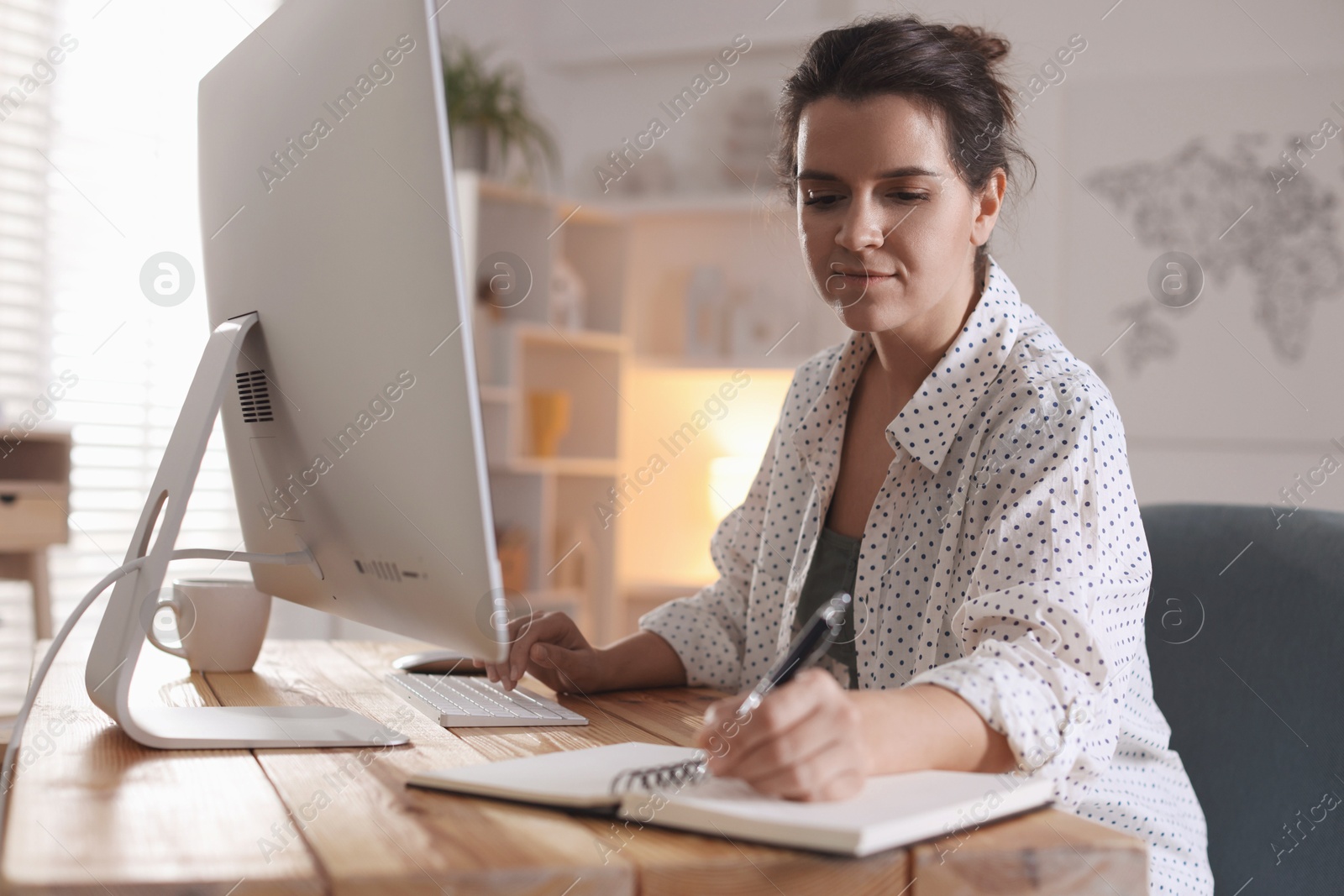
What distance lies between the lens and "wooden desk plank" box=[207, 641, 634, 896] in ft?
1.71

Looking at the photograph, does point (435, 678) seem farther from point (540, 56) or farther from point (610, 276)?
point (540, 56)

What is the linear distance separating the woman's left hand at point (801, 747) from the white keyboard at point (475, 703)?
309mm

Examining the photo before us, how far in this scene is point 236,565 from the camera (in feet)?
9.78

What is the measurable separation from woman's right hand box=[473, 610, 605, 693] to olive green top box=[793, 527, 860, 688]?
0.82 feet

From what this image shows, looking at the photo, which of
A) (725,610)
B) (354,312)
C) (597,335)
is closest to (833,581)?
(725,610)

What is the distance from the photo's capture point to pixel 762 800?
0.60 m

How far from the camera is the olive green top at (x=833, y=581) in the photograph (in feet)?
3.91

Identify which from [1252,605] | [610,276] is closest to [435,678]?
[1252,605]

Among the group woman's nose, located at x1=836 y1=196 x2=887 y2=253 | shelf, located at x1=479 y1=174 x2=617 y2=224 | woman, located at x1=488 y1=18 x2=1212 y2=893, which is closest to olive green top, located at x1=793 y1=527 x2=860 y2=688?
woman, located at x1=488 y1=18 x2=1212 y2=893

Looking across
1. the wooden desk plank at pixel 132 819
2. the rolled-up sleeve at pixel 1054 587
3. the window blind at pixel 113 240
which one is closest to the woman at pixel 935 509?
the rolled-up sleeve at pixel 1054 587

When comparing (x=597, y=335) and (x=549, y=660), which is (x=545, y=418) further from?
(x=549, y=660)

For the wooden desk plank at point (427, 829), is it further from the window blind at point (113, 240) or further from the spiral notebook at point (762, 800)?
the window blind at point (113, 240)

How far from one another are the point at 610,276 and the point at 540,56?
927mm

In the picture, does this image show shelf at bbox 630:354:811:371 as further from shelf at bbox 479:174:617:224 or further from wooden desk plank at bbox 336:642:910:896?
wooden desk plank at bbox 336:642:910:896
